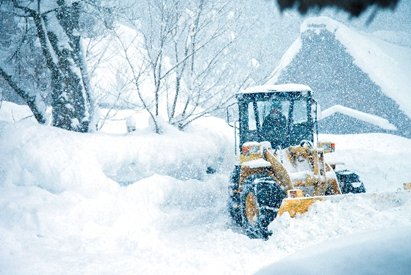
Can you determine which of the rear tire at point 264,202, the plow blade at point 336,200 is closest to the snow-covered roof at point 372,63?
the rear tire at point 264,202

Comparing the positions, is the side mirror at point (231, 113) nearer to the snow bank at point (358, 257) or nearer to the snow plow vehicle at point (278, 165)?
the snow plow vehicle at point (278, 165)

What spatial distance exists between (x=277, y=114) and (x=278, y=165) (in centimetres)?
144

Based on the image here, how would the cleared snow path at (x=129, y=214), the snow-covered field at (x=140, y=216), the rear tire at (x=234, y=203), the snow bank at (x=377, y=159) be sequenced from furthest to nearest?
1. the snow bank at (x=377, y=159)
2. the rear tire at (x=234, y=203)
3. the cleared snow path at (x=129, y=214)
4. the snow-covered field at (x=140, y=216)

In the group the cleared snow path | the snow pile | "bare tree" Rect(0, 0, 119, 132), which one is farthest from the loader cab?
the snow pile

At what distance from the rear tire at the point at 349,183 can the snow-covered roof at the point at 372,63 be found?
916 cm

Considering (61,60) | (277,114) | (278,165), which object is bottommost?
(278,165)

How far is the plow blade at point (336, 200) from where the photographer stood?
4.30m

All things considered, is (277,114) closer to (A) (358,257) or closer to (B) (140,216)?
(B) (140,216)

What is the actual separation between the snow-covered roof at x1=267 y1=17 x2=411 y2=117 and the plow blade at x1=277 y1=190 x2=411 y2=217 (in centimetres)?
1024

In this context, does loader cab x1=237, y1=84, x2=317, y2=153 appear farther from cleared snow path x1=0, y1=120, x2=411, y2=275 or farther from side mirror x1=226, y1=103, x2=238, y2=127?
cleared snow path x1=0, y1=120, x2=411, y2=275

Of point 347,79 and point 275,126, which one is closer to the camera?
point 275,126

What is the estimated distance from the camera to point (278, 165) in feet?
17.6

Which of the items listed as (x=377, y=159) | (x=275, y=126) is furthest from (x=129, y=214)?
(x=377, y=159)

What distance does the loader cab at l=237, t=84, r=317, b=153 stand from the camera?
6.37 metres
